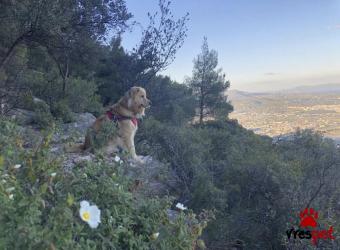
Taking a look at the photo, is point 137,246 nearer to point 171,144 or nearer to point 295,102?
point 171,144

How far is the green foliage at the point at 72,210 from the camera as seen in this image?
1.63m

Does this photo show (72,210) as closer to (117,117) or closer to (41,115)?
(117,117)

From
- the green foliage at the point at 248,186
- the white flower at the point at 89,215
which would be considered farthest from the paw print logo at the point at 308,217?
the white flower at the point at 89,215

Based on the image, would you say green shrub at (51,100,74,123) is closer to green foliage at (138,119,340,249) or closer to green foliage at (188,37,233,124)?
green foliage at (138,119,340,249)

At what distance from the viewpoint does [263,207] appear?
6457 mm

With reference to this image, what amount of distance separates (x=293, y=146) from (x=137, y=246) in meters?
10.1

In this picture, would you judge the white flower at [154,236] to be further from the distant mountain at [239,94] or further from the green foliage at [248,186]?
the distant mountain at [239,94]

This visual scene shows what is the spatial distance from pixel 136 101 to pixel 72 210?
5.77 metres

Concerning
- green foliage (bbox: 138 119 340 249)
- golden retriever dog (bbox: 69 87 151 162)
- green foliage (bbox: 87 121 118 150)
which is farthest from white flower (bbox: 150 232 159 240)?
golden retriever dog (bbox: 69 87 151 162)

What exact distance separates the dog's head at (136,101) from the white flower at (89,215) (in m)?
5.82

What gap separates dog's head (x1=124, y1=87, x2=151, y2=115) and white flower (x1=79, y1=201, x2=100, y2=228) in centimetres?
582

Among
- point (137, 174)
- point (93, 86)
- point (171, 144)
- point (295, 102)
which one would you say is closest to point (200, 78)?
point (295, 102)

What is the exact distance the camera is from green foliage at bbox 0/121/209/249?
163 cm

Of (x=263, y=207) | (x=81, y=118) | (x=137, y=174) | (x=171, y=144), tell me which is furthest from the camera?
(x=81, y=118)
